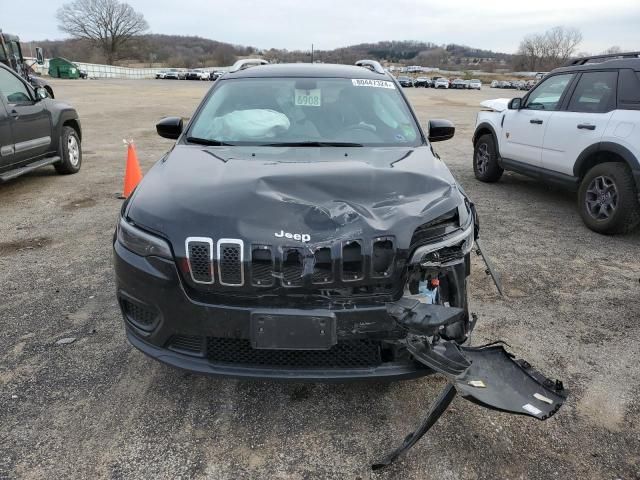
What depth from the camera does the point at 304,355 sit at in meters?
2.39

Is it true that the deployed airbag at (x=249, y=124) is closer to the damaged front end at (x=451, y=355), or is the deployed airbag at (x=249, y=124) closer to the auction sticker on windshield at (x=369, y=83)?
the auction sticker on windshield at (x=369, y=83)

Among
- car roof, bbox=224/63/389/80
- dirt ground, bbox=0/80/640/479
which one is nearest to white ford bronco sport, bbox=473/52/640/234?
dirt ground, bbox=0/80/640/479

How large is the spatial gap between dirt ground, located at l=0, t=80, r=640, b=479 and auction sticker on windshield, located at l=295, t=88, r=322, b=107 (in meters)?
1.97

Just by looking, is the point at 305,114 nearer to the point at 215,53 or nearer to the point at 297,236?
the point at 297,236

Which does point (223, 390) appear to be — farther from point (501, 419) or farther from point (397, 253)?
point (501, 419)

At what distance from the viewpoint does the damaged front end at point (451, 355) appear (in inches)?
82.8

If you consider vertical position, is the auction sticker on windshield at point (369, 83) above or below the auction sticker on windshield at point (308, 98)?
above

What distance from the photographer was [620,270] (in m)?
4.70

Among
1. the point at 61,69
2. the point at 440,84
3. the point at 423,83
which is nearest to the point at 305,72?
the point at 440,84

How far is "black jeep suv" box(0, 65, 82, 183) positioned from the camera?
6.62 m

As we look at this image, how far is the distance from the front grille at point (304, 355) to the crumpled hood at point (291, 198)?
480 mm

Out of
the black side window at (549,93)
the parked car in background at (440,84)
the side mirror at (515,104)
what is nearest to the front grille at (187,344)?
the black side window at (549,93)

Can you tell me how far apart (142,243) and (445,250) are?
1433 millimetres

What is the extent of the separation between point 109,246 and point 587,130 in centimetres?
519
